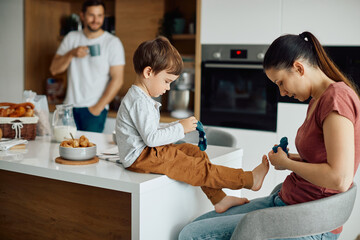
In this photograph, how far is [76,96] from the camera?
3641 millimetres

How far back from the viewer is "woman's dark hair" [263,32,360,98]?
1.40m

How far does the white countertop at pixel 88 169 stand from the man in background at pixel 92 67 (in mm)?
1522

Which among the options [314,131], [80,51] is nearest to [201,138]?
[314,131]

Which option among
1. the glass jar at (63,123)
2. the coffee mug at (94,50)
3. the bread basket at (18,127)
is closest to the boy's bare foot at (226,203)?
the glass jar at (63,123)

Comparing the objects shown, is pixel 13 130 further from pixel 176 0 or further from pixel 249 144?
pixel 176 0

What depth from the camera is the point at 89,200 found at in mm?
1610

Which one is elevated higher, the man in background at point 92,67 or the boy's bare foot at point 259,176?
the man in background at point 92,67

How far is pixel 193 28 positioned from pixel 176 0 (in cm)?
38

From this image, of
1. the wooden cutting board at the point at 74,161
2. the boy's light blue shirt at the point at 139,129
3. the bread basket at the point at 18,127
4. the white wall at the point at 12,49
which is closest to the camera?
the boy's light blue shirt at the point at 139,129

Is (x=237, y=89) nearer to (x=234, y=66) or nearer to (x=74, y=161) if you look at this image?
(x=234, y=66)

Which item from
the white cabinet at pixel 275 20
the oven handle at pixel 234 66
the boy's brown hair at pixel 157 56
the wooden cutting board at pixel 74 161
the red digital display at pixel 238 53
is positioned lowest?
the wooden cutting board at pixel 74 161

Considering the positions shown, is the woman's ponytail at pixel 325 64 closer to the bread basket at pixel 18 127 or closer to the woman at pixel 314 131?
the woman at pixel 314 131

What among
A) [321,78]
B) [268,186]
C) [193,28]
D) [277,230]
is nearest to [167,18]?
[193,28]

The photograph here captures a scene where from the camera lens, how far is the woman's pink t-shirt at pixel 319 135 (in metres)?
1.29
